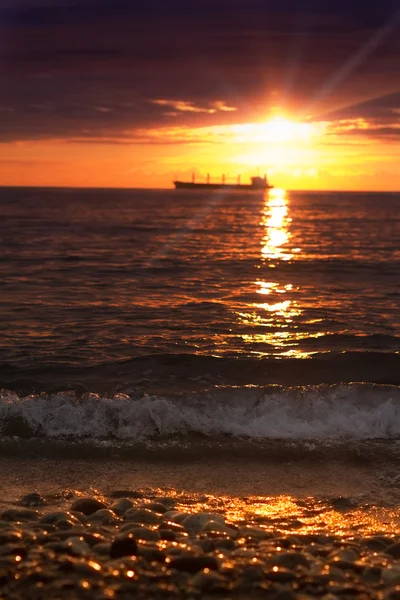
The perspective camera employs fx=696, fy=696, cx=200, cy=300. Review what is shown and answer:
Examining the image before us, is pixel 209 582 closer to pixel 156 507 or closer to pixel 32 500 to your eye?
pixel 156 507

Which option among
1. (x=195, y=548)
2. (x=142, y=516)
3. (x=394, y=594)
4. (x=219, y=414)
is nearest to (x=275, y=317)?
(x=219, y=414)

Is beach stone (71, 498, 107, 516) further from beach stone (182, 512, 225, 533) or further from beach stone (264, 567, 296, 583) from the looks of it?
beach stone (264, 567, 296, 583)

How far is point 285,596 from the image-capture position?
4746 millimetres

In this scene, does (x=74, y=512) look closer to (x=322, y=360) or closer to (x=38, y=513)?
(x=38, y=513)

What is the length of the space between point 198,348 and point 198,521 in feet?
27.9

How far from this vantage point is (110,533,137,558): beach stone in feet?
17.3

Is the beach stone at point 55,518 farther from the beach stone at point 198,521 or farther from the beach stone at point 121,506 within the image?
the beach stone at point 198,521

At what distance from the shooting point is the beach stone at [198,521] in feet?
19.4

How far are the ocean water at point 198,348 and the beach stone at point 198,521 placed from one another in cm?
310

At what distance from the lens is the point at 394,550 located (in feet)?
18.0

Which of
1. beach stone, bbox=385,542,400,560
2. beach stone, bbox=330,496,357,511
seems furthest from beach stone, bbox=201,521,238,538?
beach stone, bbox=330,496,357,511

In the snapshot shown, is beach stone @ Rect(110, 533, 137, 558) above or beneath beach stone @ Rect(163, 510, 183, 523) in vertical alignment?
above

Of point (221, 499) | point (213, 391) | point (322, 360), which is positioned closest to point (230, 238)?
point (322, 360)

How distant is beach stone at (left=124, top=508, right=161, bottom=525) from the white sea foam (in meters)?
3.18
